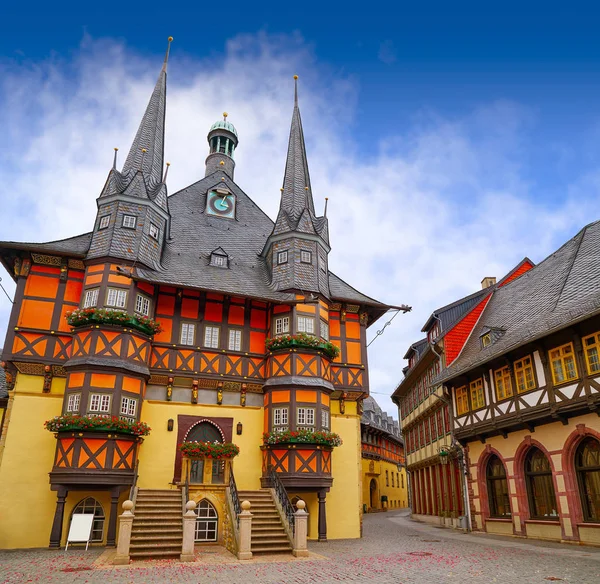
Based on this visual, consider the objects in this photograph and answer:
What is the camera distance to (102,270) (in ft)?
63.3

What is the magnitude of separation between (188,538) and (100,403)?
19.7 feet

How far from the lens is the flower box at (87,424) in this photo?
16547 millimetres

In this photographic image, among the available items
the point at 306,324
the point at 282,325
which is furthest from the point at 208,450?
the point at 306,324

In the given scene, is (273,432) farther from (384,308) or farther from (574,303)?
(574,303)

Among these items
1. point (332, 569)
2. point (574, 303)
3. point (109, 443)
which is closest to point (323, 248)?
point (574, 303)

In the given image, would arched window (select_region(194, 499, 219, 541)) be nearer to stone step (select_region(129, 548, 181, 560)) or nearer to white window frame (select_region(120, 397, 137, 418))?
stone step (select_region(129, 548, 181, 560))

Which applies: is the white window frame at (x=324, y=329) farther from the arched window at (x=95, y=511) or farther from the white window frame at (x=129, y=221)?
the arched window at (x=95, y=511)

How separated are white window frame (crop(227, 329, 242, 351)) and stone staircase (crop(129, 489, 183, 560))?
6.07 metres

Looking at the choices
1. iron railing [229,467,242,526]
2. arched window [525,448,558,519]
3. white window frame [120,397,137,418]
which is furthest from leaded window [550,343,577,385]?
white window frame [120,397,137,418]

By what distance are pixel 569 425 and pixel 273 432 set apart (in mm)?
10204

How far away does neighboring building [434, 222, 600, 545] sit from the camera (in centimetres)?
1568

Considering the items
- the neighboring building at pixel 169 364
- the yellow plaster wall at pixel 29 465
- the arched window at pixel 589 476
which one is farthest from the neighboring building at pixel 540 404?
the yellow plaster wall at pixel 29 465

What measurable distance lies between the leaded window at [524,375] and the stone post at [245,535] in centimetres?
1046

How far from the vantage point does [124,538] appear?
44.0ft
